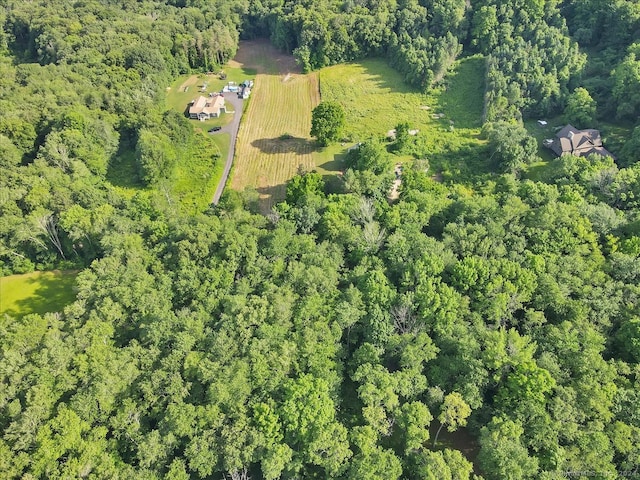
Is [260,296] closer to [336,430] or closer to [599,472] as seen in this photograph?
[336,430]

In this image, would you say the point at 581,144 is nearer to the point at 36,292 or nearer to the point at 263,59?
the point at 263,59

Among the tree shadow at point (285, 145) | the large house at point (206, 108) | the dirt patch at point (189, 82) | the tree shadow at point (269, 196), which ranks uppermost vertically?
the dirt patch at point (189, 82)

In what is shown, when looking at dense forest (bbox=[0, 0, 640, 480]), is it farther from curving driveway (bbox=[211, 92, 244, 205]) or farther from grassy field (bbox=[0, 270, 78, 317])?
curving driveway (bbox=[211, 92, 244, 205])

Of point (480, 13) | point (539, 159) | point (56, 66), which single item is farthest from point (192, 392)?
point (480, 13)

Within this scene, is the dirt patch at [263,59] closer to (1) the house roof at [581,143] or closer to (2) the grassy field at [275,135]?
(2) the grassy field at [275,135]

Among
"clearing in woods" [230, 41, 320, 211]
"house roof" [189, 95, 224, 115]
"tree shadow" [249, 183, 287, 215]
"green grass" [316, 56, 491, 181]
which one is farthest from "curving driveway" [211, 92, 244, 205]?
"green grass" [316, 56, 491, 181]

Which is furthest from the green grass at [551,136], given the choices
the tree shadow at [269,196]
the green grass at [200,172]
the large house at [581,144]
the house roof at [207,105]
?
the house roof at [207,105]
